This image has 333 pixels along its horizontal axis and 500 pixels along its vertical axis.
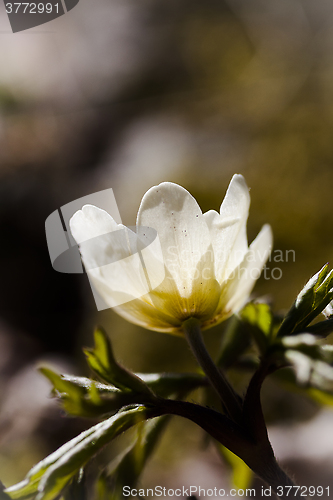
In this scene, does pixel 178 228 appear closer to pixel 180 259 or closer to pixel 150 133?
pixel 180 259

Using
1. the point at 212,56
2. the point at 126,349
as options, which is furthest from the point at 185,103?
the point at 126,349

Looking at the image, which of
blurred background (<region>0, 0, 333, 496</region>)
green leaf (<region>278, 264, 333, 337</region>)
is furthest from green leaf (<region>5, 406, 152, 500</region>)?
blurred background (<region>0, 0, 333, 496</region>)

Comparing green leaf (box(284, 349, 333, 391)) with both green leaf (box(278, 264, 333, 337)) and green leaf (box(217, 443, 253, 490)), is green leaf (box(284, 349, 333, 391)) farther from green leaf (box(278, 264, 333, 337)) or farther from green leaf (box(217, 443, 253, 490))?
green leaf (box(217, 443, 253, 490))

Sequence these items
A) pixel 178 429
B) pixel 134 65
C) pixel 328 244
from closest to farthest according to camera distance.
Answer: pixel 178 429 < pixel 328 244 < pixel 134 65

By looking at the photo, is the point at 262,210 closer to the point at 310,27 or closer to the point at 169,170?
the point at 169,170

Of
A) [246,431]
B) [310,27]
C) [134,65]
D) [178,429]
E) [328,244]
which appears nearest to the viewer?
[246,431]

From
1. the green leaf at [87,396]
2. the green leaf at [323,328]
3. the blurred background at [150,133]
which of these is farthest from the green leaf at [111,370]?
the blurred background at [150,133]

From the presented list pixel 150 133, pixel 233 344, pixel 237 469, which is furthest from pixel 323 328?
pixel 150 133

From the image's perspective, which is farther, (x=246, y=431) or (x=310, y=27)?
(x=310, y=27)
